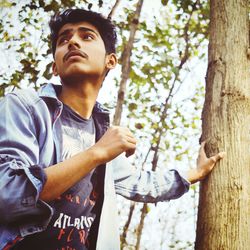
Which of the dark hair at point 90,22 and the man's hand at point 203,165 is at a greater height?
the dark hair at point 90,22

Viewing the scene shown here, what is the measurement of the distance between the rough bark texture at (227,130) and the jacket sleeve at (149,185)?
461mm

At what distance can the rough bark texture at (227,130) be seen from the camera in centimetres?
178

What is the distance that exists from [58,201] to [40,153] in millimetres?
300

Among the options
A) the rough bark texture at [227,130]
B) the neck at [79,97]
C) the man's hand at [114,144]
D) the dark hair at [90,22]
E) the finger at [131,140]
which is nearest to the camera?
the man's hand at [114,144]

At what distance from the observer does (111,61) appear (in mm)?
2664

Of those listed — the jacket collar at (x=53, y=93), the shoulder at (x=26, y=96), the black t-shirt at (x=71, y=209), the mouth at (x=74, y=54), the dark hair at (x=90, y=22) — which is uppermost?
the dark hair at (x=90, y=22)

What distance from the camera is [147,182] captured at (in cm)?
253

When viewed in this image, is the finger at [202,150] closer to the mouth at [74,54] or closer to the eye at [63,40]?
the mouth at [74,54]

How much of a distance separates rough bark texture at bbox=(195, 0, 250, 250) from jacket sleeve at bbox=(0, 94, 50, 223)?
100 centimetres

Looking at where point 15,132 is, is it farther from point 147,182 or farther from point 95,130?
→ point 147,182

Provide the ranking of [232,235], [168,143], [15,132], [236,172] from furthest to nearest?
[168,143]
[236,172]
[232,235]
[15,132]

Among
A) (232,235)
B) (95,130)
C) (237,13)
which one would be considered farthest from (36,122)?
(237,13)

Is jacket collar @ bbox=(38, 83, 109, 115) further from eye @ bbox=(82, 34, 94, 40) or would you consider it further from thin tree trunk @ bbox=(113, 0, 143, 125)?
thin tree trunk @ bbox=(113, 0, 143, 125)

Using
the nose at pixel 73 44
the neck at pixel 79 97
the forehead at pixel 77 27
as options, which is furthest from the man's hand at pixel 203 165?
the forehead at pixel 77 27
